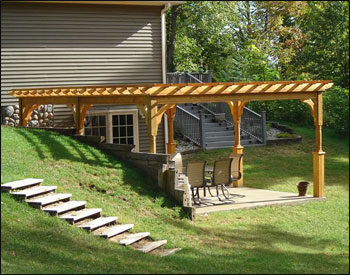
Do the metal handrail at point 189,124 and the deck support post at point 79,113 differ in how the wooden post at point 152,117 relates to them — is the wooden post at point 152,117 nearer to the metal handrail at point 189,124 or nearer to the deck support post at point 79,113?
the deck support post at point 79,113

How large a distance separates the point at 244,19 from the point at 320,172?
1562 cm

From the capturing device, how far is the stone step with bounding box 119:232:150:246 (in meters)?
9.93

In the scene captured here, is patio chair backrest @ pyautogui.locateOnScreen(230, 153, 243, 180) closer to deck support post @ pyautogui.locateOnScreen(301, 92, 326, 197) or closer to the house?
deck support post @ pyautogui.locateOnScreen(301, 92, 326, 197)

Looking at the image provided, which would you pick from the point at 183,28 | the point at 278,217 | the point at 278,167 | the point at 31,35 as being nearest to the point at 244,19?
the point at 183,28

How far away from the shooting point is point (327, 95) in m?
25.6

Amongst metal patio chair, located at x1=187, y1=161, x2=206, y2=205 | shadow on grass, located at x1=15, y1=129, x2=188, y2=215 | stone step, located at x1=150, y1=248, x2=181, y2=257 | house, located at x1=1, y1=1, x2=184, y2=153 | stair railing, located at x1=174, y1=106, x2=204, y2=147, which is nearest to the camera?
stone step, located at x1=150, y1=248, x2=181, y2=257

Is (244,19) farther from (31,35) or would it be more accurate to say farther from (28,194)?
(28,194)

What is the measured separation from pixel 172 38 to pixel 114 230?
1777 cm

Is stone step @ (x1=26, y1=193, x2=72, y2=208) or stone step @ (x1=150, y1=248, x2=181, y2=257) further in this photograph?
stone step @ (x1=26, y1=193, x2=72, y2=208)

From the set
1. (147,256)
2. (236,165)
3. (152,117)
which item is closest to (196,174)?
(152,117)

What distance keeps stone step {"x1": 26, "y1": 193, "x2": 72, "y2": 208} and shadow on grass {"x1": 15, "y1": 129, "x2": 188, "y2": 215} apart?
1217mm

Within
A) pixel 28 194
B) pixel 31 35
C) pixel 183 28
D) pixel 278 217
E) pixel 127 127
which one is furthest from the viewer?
pixel 183 28

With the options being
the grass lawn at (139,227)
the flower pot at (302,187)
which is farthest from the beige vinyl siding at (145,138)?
the flower pot at (302,187)

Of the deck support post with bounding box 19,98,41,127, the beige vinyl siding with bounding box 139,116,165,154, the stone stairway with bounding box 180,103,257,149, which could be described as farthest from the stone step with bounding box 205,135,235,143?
the deck support post with bounding box 19,98,41,127
